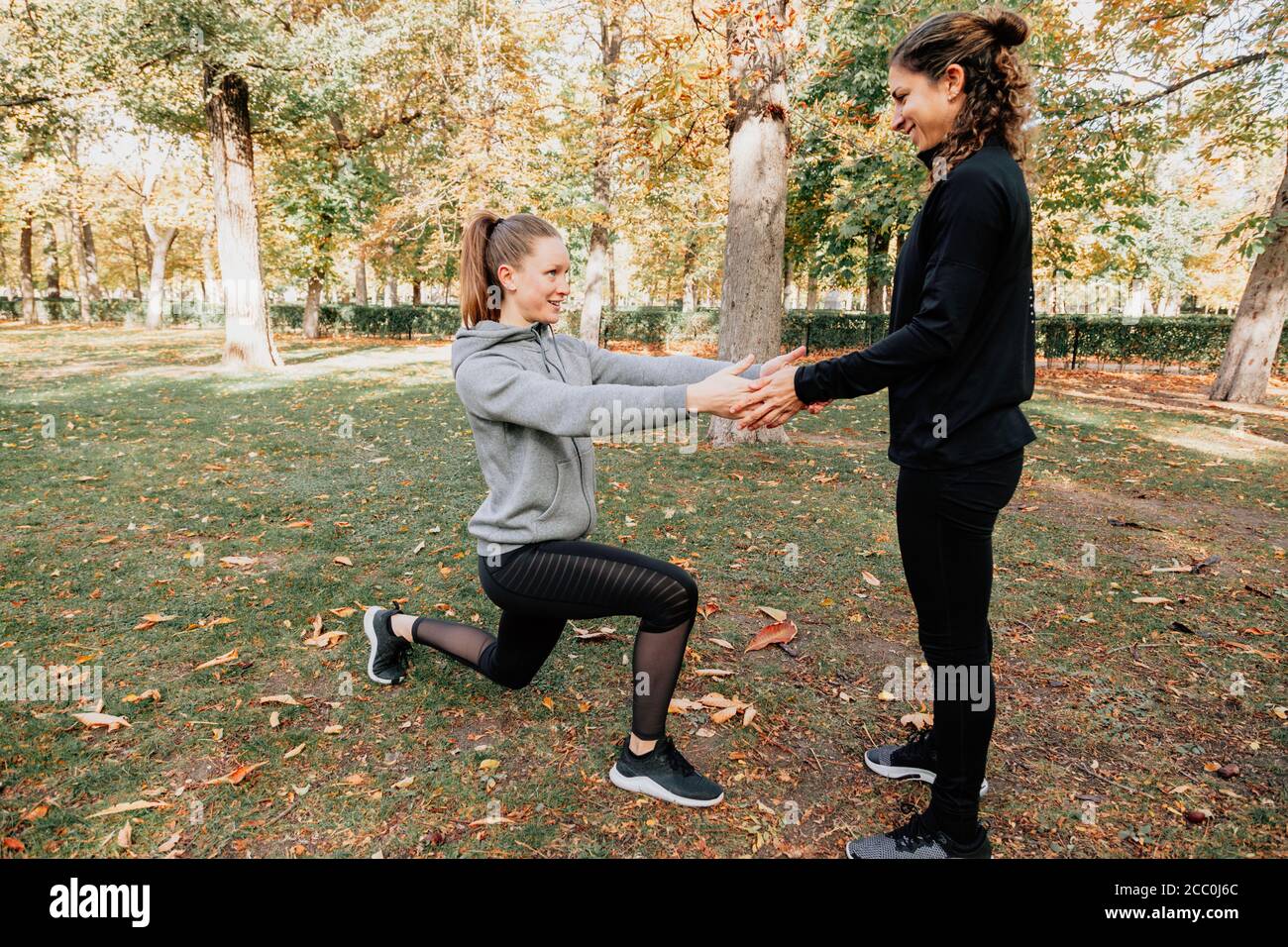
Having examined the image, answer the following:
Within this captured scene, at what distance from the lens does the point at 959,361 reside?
2.12 m

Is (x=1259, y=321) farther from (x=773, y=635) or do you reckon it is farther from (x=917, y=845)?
(x=917, y=845)

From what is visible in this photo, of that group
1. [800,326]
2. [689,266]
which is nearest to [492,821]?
[800,326]

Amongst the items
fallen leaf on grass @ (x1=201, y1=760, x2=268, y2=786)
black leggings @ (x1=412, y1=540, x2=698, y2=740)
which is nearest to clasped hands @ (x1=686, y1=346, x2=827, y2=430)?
black leggings @ (x1=412, y1=540, x2=698, y2=740)

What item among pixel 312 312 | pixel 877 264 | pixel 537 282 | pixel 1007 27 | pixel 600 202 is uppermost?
pixel 600 202

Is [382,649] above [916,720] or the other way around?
above

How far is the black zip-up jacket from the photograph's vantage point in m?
1.99

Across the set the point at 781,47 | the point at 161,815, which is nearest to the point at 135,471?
the point at 161,815

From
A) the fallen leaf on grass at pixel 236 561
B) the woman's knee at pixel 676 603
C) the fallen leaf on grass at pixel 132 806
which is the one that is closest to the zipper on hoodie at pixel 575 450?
the woman's knee at pixel 676 603

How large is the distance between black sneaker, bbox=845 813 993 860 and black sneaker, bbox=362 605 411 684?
2.26m

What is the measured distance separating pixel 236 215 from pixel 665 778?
16465 mm

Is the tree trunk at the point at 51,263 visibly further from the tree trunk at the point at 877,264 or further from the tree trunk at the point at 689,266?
the tree trunk at the point at 877,264

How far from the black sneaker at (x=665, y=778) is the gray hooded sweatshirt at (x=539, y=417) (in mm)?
947

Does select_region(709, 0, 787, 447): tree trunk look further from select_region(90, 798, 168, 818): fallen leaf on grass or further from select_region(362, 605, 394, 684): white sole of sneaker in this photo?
select_region(90, 798, 168, 818): fallen leaf on grass

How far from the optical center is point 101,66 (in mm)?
13055
